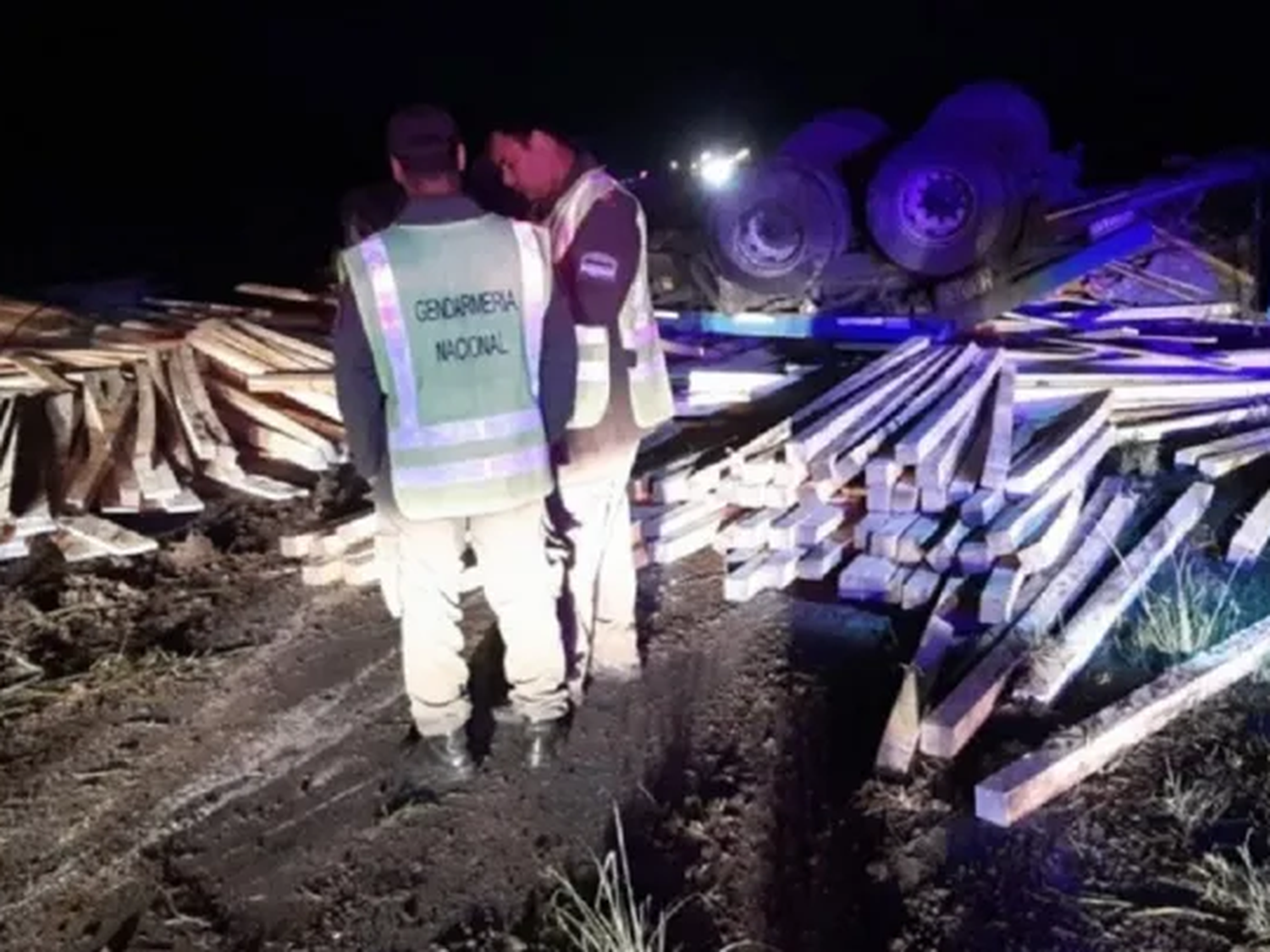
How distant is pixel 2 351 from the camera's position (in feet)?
26.9

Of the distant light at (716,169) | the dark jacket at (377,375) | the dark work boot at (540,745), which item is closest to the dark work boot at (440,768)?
the dark work boot at (540,745)

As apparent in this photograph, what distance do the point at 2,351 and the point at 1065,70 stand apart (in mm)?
15709

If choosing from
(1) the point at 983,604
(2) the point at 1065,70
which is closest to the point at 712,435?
(1) the point at 983,604

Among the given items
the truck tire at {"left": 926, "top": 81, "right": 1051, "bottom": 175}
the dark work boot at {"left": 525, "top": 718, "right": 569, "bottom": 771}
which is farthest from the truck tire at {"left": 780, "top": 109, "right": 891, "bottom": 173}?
the dark work boot at {"left": 525, "top": 718, "right": 569, "bottom": 771}

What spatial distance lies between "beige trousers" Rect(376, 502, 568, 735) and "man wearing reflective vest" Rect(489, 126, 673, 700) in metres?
0.35

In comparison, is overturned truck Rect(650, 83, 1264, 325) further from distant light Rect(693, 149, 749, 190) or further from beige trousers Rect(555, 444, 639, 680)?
beige trousers Rect(555, 444, 639, 680)

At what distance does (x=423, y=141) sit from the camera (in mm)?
3533

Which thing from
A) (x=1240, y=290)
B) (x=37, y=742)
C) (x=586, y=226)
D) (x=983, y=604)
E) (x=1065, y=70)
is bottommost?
(x=37, y=742)

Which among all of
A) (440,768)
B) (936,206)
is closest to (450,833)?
(440,768)

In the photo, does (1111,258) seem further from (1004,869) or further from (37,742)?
(37,742)

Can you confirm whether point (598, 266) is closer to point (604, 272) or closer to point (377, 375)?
point (604, 272)

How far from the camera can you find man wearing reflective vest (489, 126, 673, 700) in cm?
397

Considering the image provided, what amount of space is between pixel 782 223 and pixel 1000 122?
1.74 metres

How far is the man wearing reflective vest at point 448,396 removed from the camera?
3559 millimetres
